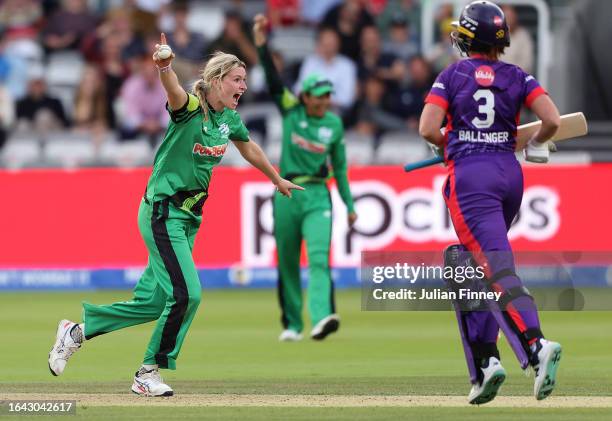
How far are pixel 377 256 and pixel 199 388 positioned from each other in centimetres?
681

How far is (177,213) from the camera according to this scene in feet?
30.2

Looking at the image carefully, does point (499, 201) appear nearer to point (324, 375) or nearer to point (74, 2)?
point (324, 375)

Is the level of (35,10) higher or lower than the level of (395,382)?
higher

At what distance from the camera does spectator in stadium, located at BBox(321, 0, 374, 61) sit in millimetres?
21453

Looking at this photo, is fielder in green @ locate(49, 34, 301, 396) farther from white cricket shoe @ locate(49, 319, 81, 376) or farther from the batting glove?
the batting glove

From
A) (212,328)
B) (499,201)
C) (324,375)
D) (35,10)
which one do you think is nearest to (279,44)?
(35,10)

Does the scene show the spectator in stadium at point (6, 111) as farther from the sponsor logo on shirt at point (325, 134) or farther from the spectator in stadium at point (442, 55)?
the sponsor logo on shirt at point (325, 134)

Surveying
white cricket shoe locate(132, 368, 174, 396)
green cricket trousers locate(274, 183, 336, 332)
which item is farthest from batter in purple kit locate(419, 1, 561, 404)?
green cricket trousers locate(274, 183, 336, 332)

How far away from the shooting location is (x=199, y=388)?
966cm

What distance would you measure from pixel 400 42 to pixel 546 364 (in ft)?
46.7

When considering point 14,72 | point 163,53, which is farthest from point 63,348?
point 14,72

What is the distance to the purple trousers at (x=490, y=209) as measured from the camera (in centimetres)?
809

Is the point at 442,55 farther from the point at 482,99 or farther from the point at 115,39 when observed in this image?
the point at 482,99

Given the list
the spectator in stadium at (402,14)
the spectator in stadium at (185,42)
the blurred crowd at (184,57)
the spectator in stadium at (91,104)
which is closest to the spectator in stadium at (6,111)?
the blurred crowd at (184,57)
